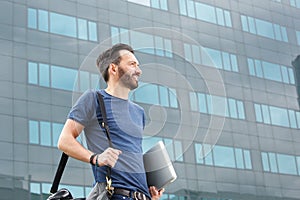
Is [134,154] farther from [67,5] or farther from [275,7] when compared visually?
[275,7]

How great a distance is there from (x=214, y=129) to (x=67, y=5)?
3456 centimetres

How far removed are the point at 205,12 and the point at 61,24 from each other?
10998mm

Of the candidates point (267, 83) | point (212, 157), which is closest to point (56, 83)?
point (212, 157)

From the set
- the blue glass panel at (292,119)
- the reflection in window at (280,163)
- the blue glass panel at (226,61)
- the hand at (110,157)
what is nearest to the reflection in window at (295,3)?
the blue glass panel at (292,119)

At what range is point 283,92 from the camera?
47.2m

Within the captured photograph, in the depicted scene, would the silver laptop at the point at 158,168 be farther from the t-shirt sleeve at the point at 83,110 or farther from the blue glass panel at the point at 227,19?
the blue glass panel at the point at 227,19

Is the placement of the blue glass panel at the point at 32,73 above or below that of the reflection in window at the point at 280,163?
above

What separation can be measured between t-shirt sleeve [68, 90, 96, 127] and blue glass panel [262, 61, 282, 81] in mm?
43289

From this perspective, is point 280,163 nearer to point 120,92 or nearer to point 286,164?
point 286,164

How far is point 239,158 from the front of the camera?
139 ft

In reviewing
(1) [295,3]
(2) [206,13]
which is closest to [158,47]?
(2) [206,13]

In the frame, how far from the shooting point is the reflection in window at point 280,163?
4400 cm

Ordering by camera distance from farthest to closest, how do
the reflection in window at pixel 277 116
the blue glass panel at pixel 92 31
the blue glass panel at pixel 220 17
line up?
the blue glass panel at pixel 220 17 → the reflection in window at pixel 277 116 → the blue glass panel at pixel 92 31

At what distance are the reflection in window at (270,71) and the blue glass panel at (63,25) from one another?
1366 cm
